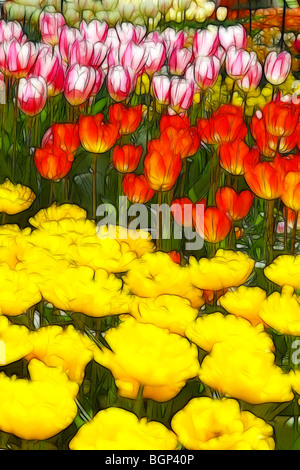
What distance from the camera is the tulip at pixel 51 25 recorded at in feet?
3.74

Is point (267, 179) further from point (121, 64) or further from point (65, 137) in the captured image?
point (121, 64)

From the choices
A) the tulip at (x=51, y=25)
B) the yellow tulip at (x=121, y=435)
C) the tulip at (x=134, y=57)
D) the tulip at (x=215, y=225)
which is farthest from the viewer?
the tulip at (x=51, y=25)

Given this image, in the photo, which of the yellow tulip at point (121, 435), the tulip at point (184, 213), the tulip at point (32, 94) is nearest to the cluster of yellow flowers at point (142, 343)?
the yellow tulip at point (121, 435)

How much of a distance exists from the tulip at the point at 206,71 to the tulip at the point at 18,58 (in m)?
0.22

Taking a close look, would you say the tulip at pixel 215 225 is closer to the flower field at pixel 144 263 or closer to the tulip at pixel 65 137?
the flower field at pixel 144 263

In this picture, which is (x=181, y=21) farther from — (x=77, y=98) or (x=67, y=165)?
(x=67, y=165)

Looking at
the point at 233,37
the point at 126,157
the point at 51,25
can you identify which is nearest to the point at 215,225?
the point at 126,157

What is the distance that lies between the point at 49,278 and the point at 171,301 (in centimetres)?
8

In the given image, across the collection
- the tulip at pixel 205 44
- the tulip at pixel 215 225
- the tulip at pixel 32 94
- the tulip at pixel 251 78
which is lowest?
the tulip at pixel 215 225

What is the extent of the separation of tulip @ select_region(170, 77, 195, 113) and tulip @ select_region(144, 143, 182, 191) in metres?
0.24

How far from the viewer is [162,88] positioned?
955mm

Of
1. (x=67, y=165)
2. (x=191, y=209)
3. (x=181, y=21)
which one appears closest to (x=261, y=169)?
(x=191, y=209)

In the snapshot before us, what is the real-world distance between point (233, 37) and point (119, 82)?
0.23 metres

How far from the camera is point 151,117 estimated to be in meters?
1.16
